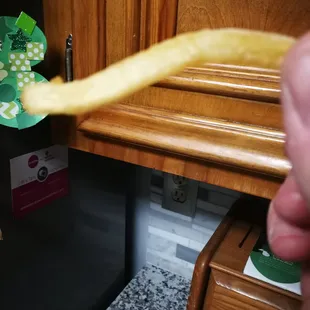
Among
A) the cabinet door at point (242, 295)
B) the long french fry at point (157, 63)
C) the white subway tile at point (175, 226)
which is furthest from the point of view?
the white subway tile at point (175, 226)

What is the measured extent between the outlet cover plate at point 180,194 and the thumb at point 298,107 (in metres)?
0.69

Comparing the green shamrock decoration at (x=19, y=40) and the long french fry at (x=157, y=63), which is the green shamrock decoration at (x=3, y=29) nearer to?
the green shamrock decoration at (x=19, y=40)

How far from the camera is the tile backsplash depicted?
0.90 meters

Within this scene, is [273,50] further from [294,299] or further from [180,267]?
[180,267]

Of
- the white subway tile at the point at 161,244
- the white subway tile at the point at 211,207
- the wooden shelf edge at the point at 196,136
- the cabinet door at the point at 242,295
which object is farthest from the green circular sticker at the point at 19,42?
the white subway tile at the point at 161,244

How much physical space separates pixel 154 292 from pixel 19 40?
30.2 inches

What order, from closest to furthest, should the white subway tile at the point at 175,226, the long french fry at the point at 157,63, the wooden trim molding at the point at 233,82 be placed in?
the long french fry at the point at 157,63 < the wooden trim molding at the point at 233,82 < the white subway tile at the point at 175,226

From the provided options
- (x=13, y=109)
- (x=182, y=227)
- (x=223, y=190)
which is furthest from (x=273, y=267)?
(x=13, y=109)

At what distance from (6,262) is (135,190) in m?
0.46

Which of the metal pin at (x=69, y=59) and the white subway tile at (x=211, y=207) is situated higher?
the metal pin at (x=69, y=59)

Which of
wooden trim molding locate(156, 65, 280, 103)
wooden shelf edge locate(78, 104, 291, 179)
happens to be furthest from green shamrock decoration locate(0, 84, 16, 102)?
wooden trim molding locate(156, 65, 280, 103)

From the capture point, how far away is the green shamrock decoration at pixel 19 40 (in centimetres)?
49

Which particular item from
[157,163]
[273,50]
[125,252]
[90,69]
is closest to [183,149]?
[157,163]

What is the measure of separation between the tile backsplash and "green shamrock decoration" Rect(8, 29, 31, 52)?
0.53m
